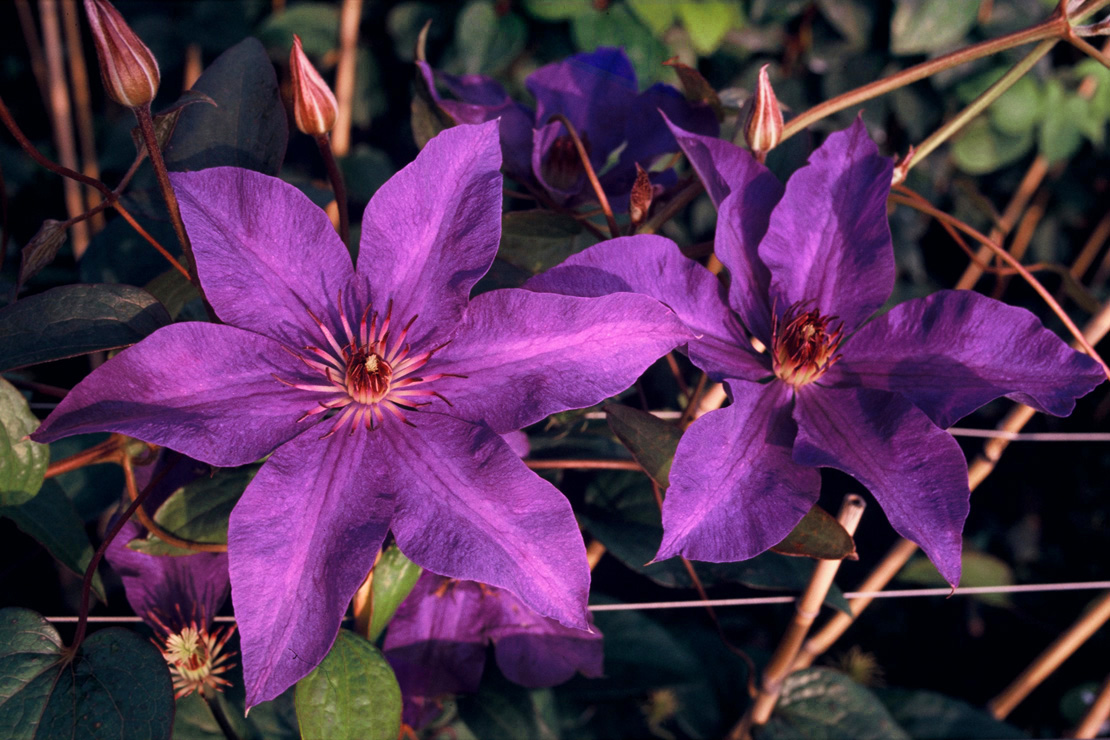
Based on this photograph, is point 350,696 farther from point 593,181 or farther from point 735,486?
point 593,181

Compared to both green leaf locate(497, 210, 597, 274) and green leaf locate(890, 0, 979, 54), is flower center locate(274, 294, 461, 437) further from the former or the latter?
green leaf locate(890, 0, 979, 54)

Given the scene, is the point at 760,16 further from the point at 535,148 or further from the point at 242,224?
the point at 242,224

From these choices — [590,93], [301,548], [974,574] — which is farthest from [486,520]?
[974,574]

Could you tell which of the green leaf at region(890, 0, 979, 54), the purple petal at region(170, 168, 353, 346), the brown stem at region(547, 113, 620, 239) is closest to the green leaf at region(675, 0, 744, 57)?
the green leaf at region(890, 0, 979, 54)

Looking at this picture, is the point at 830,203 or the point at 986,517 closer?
the point at 830,203

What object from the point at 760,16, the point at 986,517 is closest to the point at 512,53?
the point at 760,16
